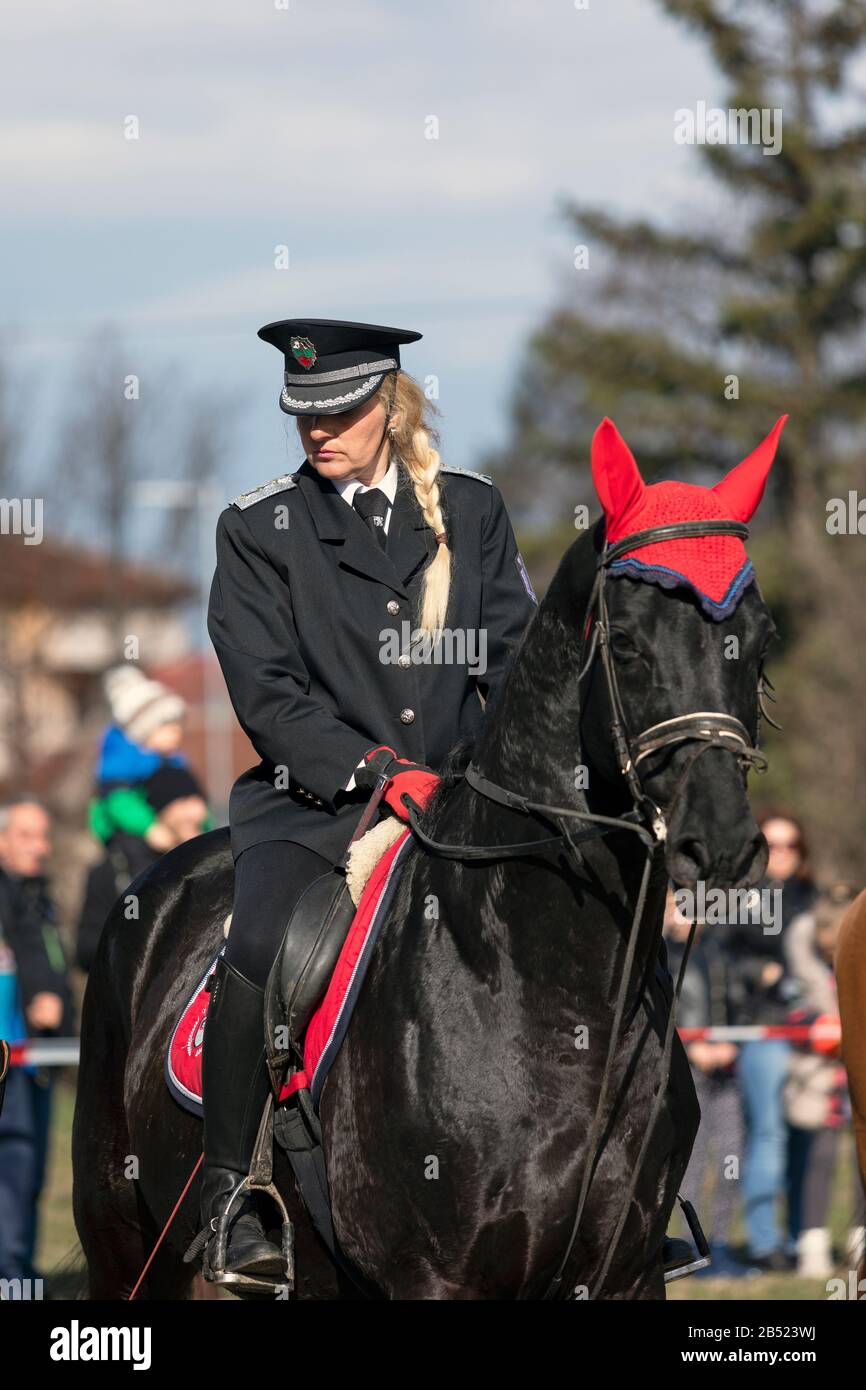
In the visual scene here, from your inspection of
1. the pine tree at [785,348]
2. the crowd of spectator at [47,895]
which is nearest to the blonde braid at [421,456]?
the crowd of spectator at [47,895]

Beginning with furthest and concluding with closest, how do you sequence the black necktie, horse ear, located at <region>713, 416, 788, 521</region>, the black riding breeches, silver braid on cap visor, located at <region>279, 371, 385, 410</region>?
the black necktie → silver braid on cap visor, located at <region>279, 371, 385, 410</region> → the black riding breeches → horse ear, located at <region>713, 416, 788, 521</region>

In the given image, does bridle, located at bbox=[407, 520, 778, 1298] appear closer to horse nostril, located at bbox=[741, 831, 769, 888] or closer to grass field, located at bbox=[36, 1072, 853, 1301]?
horse nostril, located at bbox=[741, 831, 769, 888]

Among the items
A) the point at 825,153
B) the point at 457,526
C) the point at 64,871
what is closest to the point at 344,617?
the point at 457,526

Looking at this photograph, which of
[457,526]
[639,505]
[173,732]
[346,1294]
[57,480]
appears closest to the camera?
[639,505]

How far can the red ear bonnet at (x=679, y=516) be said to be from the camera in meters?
4.02

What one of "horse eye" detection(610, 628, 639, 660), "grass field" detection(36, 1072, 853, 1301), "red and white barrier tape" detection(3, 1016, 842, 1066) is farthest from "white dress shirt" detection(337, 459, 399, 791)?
"red and white barrier tape" detection(3, 1016, 842, 1066)

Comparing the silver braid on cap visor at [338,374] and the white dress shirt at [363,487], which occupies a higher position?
the silver braid on cap visor at [338,374]

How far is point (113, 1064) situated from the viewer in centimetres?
607

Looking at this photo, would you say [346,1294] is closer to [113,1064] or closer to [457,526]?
[113,1064]

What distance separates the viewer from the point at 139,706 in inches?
392

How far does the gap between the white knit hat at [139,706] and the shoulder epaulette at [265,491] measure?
4.69 metres

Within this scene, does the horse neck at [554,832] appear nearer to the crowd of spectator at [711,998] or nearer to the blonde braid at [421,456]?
the blonde braid at [421,456]

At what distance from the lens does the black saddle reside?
4.77 m

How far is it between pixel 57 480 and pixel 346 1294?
38451mm
